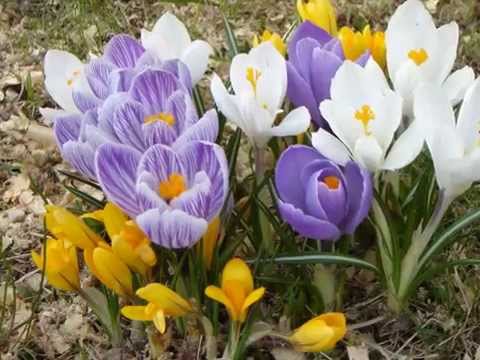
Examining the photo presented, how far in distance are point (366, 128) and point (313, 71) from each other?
0.63 ft

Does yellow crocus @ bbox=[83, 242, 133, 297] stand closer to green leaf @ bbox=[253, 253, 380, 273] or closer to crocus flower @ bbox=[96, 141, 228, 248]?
crocus flower @ bbox=[96, 141, 228, 248]

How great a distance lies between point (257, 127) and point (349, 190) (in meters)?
0.18

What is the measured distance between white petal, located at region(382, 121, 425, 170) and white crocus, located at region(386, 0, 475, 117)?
13 centimetres

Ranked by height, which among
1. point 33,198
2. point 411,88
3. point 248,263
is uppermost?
point 411,88

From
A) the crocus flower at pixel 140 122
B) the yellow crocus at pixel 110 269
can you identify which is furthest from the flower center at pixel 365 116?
the yellow crocus at pixel 110 269

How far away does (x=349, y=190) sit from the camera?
4.48ft

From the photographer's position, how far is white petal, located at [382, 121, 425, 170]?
4.37ft

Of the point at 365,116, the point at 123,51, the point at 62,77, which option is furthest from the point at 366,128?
the point at 62,77

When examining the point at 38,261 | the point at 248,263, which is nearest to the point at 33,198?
the point at 38,261

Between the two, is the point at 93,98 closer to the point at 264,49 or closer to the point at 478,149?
the point at 264,49

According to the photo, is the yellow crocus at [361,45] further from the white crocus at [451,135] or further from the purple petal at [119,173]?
the purple petal at [119,173]

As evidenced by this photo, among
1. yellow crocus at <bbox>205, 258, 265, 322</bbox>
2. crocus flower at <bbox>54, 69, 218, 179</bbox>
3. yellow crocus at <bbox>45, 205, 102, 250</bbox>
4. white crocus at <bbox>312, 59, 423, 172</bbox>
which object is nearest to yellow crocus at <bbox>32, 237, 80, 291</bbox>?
yellow crocus at <bbox>45, 205, 102, 250</bbox>

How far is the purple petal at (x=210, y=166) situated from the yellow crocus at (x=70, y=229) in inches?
9.2

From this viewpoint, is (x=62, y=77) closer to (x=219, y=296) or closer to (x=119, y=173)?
Answer: (x=119, y=173)
